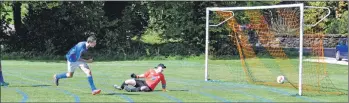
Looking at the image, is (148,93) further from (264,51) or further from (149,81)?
(264,51)

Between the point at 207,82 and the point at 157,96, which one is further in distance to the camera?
the point at 207,82

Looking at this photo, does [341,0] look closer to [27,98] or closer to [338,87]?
[338,87]

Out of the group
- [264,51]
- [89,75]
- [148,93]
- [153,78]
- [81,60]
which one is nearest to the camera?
[89,75]

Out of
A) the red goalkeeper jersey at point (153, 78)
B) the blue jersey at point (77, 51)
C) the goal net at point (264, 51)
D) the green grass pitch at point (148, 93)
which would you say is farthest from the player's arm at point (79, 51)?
the goal net at point (264, 51)

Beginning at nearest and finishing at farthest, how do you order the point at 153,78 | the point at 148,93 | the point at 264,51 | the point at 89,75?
the point at 89,75
the point at 148,93
the point at 153,78
the point at 264,51

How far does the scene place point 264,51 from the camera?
33125mm

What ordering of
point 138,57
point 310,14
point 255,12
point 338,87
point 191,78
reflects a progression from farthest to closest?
point 310,14
point 138,57
point 255,12
point 191,78
point 338,87

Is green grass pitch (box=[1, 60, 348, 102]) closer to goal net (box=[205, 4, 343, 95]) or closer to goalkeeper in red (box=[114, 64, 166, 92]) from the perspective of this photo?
goalkeeper in red (box=[114, 64, 166, 92])

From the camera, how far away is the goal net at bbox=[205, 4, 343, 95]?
692 inches

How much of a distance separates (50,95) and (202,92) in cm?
357

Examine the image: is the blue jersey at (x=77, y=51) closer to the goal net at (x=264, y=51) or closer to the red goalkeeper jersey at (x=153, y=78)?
the red goalkeeper jersey at (x=153, y=78)

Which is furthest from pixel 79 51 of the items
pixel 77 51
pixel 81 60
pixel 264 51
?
pixel 264 51

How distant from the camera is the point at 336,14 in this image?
41625mm

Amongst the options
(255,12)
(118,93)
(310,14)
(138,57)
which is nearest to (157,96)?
(118,93)
